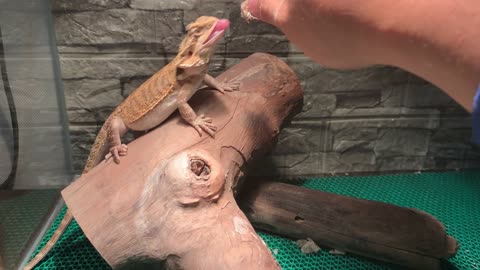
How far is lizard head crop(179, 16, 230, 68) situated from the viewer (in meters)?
1.52

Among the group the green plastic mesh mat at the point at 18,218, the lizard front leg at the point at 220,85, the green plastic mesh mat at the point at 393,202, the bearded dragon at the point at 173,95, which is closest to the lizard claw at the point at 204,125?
the bearded dragon at the point at 173,95

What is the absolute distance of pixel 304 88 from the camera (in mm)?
2176

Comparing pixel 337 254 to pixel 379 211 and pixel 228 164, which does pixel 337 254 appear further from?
pixel 228 164

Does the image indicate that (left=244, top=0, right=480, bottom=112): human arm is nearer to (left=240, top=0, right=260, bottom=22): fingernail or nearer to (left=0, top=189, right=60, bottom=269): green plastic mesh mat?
(left=240, top=0, right=260, bottom=22): fingernail

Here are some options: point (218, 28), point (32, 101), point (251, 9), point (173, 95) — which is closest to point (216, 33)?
point (218, 28)

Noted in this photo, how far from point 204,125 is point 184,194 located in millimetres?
354

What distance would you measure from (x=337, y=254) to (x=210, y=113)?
2.46 ft

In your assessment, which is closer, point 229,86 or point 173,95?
point 173,95

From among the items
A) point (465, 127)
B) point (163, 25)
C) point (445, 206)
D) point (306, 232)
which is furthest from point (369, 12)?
point (465, 127)

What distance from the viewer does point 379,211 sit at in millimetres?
1740

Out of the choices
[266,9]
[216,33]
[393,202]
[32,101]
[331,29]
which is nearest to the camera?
[331,29]

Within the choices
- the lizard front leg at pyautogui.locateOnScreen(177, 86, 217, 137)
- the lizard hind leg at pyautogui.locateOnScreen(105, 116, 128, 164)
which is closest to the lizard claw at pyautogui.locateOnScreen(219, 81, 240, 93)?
the lizard front leg at pyautogui.locateOnScreen(177, 86, 217, 137)

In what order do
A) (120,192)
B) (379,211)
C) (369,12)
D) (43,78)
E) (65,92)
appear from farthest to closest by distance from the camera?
(65,92) → (43,78) → (379,211) → (120,192) → (369,12)

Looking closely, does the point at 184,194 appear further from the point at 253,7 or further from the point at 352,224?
the point at 352,224
